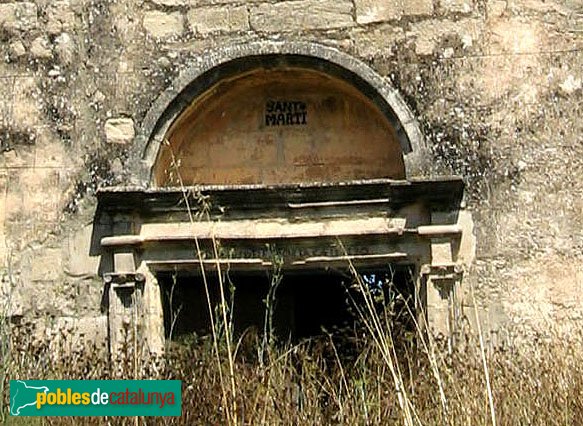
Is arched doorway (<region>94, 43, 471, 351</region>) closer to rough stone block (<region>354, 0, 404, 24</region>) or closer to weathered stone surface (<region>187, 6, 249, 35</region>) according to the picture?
weathered stone surface (<region>187, 6, 249, 35</region>)

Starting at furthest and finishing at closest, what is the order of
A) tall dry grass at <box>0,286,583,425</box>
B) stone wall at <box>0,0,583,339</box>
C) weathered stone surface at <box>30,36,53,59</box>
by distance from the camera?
1. weathered stone surface at <box>30,36,53,59</box>
2. stone wall at <box>0,0,583,339</box>
3. tall dry grass at <box>0,286,583,425</box>

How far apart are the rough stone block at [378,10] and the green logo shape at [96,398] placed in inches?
120

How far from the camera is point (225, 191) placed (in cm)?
682

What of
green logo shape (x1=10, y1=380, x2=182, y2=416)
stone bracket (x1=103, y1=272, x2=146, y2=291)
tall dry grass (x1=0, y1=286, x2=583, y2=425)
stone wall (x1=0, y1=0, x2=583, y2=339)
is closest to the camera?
tall dry grass (x1=0, y1=286, x2=583, y2=425)

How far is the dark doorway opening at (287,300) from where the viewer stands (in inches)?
272

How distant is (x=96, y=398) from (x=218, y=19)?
3176 millimetres

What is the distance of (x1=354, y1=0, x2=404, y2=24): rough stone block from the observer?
22.8 ft

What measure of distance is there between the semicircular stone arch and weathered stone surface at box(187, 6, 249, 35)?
0.58 ft


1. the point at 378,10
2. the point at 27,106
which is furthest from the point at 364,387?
the point at 27,106

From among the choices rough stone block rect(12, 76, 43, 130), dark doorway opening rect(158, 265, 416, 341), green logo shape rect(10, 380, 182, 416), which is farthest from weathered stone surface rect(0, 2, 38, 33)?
green logo shape rect(10, 380, 182, 416)

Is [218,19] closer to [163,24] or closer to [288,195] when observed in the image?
[163,24]

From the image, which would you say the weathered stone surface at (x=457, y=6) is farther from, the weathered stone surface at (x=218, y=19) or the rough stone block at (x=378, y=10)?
the weathered stone surface at (x=218, y=19)

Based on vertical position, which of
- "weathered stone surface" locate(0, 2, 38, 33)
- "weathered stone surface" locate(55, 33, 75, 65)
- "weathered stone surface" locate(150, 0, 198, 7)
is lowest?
"weathered stone surface" locate(55, 33, 75, 65)

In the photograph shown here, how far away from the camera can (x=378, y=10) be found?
6.96m
